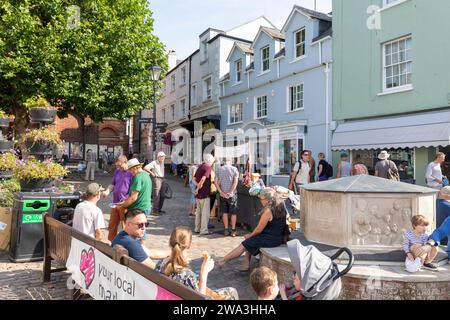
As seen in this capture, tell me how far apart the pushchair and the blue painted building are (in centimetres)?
1312

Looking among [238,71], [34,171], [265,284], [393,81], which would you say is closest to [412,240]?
[265,284]

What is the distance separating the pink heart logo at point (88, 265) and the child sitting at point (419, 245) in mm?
3748

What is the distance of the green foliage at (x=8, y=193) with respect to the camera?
7.18m

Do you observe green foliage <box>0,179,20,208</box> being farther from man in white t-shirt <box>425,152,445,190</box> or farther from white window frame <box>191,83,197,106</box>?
white window frame <box>191,83,197,106</box>

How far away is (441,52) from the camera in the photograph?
12.0 metres

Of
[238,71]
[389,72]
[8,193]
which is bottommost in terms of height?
[8,193]

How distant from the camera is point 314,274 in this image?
3.24 m

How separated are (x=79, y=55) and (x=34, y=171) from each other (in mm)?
10499

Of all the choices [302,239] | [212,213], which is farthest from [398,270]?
[212,213]

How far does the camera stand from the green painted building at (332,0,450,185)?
11992 millimetres

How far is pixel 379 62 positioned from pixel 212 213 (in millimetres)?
8882

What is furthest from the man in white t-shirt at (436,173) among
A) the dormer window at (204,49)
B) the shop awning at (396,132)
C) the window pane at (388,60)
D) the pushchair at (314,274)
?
the dormer window at (204,49)

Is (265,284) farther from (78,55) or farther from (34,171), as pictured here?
(78,55)

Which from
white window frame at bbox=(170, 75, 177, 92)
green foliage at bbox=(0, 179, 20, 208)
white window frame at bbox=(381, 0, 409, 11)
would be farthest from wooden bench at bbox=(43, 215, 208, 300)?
white window frame at bbox=(170, 75, 177, 92)
